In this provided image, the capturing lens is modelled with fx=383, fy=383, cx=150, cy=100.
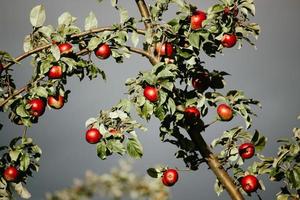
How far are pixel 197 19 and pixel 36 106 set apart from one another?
6.89 ft

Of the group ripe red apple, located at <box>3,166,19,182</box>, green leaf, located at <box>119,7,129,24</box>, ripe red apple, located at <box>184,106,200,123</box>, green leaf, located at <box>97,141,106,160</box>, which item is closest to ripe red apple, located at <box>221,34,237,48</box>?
A: ripe red apple, located at <box>184,106,200,123</box>

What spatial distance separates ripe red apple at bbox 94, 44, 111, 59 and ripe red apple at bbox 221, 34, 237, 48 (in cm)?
139

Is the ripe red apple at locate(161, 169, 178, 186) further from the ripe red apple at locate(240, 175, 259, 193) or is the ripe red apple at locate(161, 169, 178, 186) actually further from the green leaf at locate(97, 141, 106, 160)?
the green leaf at locate(97, 141, 106, 160)

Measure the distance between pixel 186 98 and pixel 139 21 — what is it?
1.09 m

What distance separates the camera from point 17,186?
16.4 feet

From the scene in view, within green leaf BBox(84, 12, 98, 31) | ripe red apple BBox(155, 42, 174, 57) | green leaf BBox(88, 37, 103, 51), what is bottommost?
ripe red apple BBox(155, 42, 174, 57)

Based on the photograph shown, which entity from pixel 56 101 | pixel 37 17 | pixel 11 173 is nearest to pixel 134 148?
pixel 56 101

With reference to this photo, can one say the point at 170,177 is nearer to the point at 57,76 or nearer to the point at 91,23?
the point at 57,76

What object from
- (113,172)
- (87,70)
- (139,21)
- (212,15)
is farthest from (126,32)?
(113,172)

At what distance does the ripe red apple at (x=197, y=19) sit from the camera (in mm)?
4345

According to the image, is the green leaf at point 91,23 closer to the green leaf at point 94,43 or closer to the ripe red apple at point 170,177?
the green leaf at point 94,43

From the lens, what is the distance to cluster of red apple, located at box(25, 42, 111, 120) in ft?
14.2

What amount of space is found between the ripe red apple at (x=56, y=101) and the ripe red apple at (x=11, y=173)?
91 cm

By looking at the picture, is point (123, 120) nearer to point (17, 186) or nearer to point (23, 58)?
point (23, 58)
